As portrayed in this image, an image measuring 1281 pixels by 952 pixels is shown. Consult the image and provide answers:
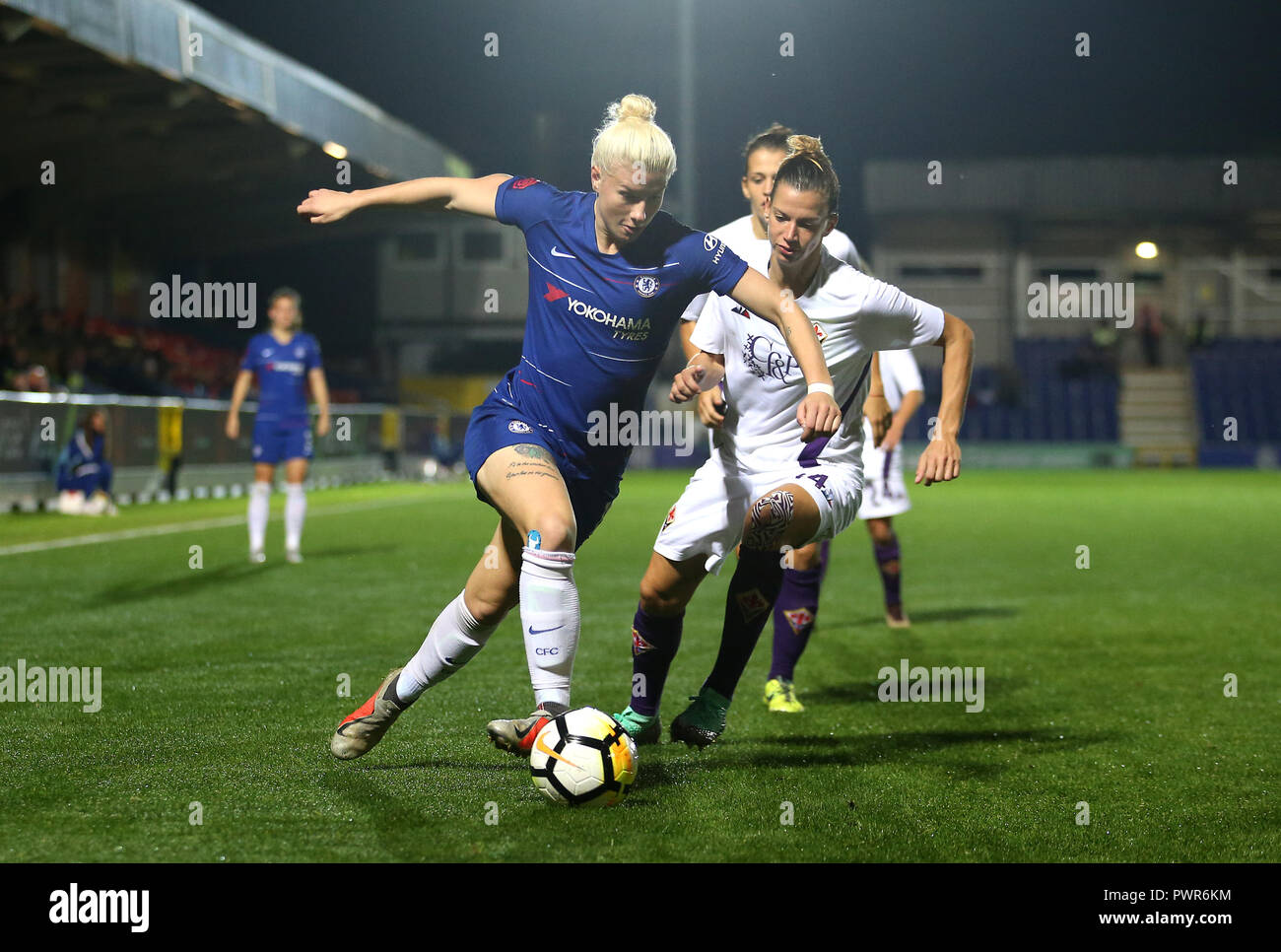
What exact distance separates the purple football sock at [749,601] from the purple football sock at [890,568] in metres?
3.53

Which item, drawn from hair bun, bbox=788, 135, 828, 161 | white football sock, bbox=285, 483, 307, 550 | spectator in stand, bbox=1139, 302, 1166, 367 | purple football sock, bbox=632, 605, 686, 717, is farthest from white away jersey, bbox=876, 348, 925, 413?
spectator in stand, bbox=1139, 302, 1166, 367

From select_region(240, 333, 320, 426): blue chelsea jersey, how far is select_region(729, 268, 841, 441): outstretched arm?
25.5 ft

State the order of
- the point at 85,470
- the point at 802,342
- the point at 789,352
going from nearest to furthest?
the point at 802,342
the point at 789,352
the point at 85,470

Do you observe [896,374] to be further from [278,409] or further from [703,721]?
[278,409]

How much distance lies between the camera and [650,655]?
488 cm

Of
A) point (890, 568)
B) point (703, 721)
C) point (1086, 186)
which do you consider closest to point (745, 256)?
point (703, 721)

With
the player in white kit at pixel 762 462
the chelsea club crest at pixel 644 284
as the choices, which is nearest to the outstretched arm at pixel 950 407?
the player in white kit at pixel 762 462

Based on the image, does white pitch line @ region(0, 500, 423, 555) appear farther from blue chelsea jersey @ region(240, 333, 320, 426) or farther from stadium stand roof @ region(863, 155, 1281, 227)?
stadium stand roof @ region(863, 155, 1281, 227)

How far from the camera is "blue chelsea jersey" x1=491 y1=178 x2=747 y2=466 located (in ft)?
14.0

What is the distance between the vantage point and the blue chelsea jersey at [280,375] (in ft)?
37.9

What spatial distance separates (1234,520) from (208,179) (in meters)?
20.1

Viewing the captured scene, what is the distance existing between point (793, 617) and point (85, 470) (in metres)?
13.6

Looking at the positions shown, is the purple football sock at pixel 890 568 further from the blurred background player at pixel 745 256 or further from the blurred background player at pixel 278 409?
the blurred background player at pixel 278 409
